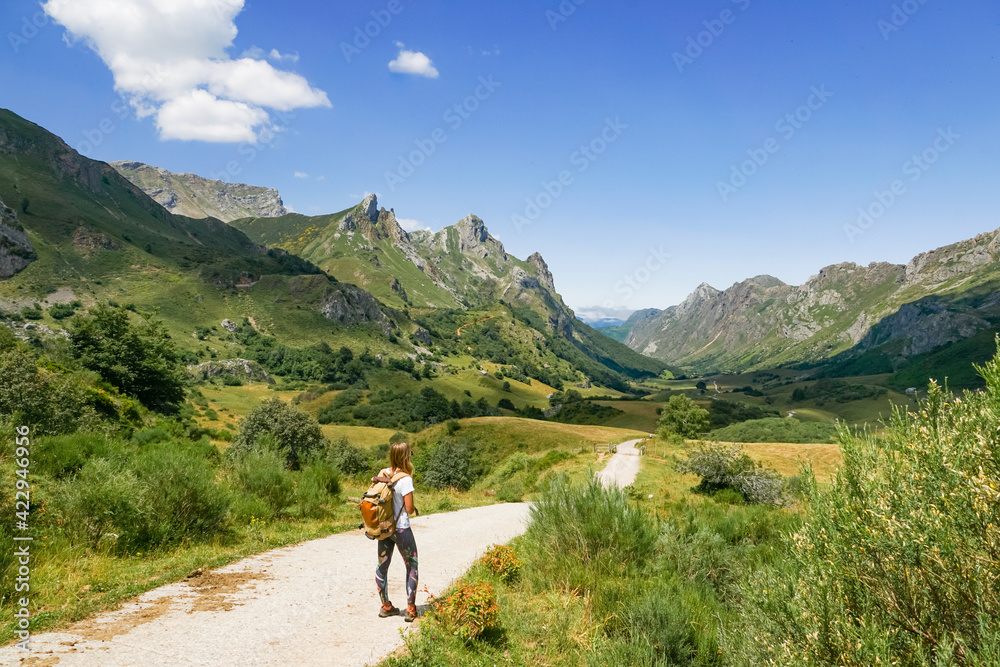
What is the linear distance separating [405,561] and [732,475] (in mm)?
21311

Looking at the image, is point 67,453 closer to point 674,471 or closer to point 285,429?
point 285,429

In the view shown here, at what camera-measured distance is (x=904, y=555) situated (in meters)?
3.35

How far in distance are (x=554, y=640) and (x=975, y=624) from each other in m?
4.43

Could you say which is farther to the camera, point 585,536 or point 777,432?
point 777,432

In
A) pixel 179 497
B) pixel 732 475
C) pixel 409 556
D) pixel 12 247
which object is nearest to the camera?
pixel 409 556

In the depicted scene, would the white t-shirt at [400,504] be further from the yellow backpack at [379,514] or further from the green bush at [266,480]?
the green bush at [266,480]

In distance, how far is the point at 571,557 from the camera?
8.03m

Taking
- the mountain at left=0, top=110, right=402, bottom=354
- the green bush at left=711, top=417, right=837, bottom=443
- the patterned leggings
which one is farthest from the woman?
the mountain at left=0, top=110, right=402, bottom=354

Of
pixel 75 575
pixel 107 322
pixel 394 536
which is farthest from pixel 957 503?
pixel 107 322

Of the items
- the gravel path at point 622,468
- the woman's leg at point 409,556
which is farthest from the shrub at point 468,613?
the gravel path at point 622,468

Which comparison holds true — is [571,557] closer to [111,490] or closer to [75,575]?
[75,575]

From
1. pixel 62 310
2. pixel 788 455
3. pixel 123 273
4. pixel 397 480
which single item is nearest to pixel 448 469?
pixel 788 455

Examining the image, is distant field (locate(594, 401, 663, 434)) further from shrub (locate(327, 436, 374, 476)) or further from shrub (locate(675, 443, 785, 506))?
shrub (locate(327, 436, 374, 476))

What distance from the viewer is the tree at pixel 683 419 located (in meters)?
48.0
